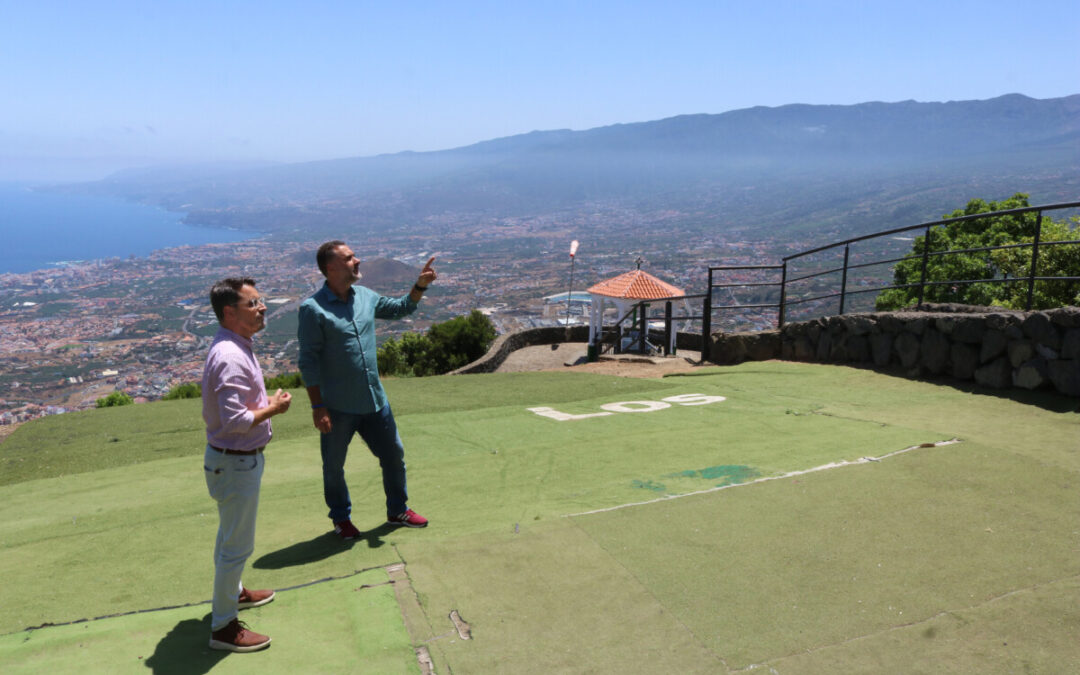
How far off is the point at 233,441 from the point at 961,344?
7.84 meters

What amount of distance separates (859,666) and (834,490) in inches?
77.1

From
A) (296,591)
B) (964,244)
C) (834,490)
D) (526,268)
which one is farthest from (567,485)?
(526,268)

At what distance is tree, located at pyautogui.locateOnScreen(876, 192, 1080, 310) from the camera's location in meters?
13.8

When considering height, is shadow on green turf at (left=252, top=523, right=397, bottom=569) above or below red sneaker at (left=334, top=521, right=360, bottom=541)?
below

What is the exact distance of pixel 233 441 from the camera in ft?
9.89

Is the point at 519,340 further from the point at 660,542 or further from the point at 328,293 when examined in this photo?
the point at 660,542

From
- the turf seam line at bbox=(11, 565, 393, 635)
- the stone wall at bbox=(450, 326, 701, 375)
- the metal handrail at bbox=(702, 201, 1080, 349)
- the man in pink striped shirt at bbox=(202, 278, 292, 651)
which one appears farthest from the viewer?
the stone wall at bbox=(450, 326, 701, 375)

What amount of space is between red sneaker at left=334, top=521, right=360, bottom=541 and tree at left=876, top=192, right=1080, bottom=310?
34.0 ft

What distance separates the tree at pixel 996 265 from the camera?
13.8 meters

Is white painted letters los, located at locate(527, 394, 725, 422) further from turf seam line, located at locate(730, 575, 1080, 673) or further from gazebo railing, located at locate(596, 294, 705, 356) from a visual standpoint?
gazebo railing, located at locate(596, 294, 705, 356)

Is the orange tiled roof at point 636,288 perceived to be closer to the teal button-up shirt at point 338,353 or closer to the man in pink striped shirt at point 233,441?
the teal button-up shirt at point 338,353

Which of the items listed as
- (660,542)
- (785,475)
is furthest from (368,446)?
(785,475)

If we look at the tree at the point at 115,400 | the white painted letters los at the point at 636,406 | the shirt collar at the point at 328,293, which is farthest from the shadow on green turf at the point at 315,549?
the tree at the point at 115,400

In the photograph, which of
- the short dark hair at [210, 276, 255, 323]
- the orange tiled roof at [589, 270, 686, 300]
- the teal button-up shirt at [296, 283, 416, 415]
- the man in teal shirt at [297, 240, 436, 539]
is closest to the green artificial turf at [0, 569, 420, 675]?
the man in teal shirt at [297, 240, 436, 539]
